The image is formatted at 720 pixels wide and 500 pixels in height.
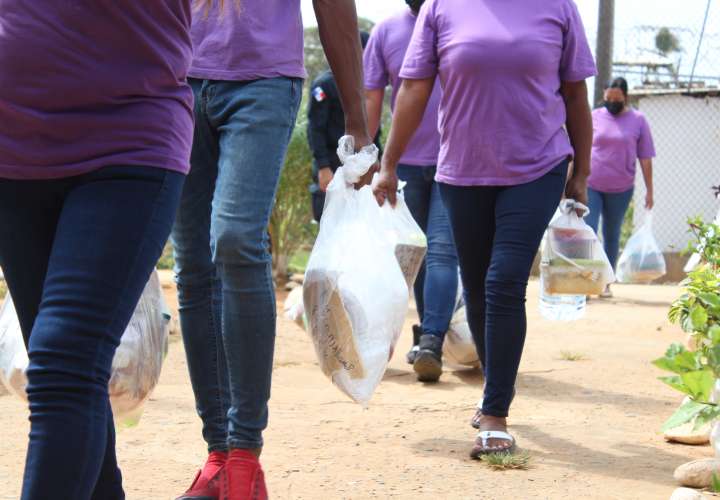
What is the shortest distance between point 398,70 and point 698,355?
3.09 m

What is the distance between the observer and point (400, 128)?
4.58 m

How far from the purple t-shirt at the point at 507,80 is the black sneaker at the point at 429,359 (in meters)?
1.44

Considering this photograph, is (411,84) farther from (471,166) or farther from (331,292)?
(331,292)

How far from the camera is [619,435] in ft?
14.7

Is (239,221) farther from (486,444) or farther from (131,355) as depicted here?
(486,444)

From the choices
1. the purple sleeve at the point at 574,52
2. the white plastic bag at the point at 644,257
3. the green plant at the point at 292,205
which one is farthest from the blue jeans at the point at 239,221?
the white plastic bag at the point at 644,257

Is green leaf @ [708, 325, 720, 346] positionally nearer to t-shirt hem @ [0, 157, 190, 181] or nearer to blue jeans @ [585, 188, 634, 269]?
t-shirt hem @ [0, 157, 190, 181]

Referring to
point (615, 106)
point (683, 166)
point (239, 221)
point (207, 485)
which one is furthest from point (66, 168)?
point (683, 166)

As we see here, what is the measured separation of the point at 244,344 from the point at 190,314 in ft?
1.09

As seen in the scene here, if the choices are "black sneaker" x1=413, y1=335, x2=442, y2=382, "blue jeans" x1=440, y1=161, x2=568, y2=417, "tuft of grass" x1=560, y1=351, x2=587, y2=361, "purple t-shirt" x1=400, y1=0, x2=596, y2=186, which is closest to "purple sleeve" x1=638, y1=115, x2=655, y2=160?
"tuft of grass" x1=560, y1=351, x2=587, y2=361

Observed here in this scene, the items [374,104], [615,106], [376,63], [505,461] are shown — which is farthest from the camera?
[615,106]

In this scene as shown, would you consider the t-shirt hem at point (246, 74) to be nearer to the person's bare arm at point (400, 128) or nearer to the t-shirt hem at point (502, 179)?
the t-shirt hem at point (502, 179)

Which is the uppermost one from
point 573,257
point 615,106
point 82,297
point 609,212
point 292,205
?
point 82,297

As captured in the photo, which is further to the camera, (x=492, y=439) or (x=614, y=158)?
(x=614, y=158)
